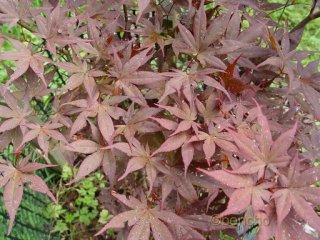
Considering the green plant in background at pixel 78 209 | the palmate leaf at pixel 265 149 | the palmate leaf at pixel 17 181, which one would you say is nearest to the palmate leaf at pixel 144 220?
the palmate leaf at pixel 17 181

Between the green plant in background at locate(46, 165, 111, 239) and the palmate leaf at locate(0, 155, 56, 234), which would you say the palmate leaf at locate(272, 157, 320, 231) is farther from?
the green plant in background at locate(46, 165, 111, 239)

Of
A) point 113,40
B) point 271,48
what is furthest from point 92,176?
point 271,48

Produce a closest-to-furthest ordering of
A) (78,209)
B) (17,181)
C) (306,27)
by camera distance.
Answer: (17,181) → (78,209) → (306,27)

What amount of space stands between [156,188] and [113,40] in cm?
47

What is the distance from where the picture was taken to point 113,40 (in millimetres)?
1278

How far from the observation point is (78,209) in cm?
244

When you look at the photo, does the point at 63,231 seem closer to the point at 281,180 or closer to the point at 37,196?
the point at 37,196

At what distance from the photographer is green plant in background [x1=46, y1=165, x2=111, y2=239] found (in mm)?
2320

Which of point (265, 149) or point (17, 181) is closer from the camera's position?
point (265, 149)

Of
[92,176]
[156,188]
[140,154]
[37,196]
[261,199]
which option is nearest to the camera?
[261,199]

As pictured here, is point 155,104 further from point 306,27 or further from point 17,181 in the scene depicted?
point 306,27

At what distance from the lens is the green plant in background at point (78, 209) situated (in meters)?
2.32

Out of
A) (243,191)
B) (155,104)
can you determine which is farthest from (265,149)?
(155,104)

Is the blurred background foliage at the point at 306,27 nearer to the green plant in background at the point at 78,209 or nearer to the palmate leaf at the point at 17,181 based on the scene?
the green plant in background at the point at 78,209
